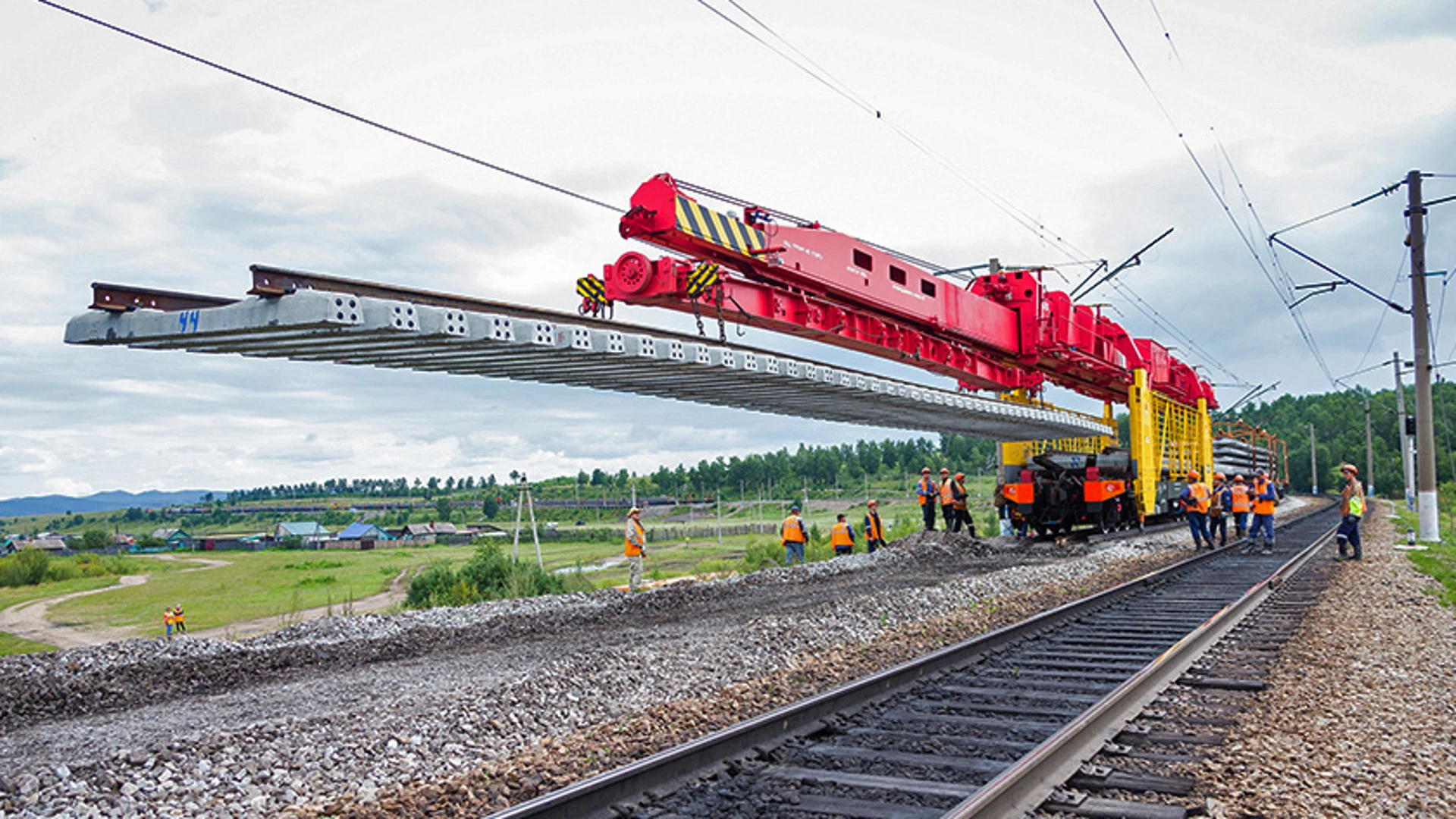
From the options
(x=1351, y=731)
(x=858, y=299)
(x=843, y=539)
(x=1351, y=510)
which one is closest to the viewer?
(x=1351, y=731)

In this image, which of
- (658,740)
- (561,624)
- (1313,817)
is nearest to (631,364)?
(561,624)

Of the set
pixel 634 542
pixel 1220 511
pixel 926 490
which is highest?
pixel 926 490

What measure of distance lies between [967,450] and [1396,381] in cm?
7251

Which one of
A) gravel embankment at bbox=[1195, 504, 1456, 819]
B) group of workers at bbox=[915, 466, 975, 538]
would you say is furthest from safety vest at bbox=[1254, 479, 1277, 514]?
gravel embankment at bbox=[1195, 504, 1456, 819]

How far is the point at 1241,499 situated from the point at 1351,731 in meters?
15.6

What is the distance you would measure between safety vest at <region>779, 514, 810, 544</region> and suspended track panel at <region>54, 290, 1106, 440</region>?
3.98 meters

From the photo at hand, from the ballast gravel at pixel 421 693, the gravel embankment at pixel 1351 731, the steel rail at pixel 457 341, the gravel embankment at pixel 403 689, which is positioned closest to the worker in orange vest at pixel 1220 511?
the gravel embankment at pixel 403 689

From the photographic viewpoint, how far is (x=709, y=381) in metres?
12.4

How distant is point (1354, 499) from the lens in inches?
634

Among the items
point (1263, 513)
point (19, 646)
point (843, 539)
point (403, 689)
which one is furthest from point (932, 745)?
point (1263, 513)

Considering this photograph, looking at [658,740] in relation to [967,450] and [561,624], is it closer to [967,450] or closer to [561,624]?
[561,624]

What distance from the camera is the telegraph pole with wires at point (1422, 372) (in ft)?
65.7

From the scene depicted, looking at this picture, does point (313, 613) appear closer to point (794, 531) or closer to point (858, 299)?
point (794, 531)

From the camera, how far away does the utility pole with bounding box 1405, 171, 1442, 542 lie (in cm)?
2002
